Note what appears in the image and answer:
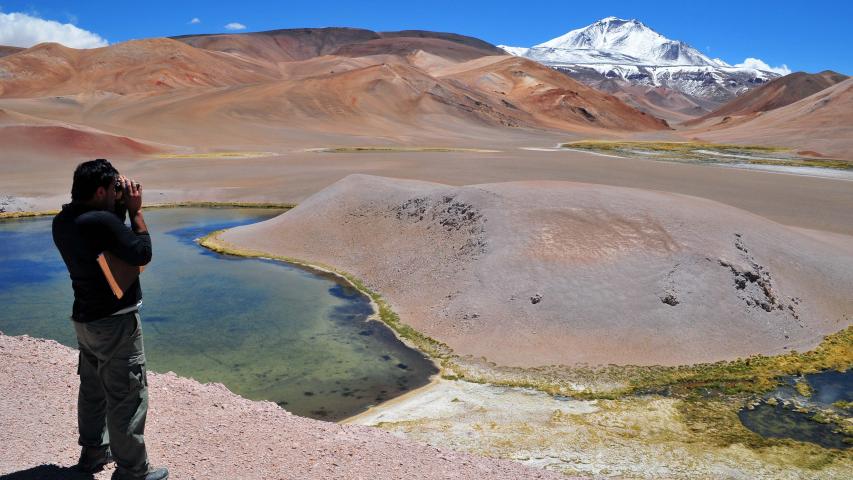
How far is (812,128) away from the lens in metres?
94.1

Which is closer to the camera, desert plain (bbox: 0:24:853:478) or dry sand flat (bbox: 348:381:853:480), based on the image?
dry sand flat (bbox: 348:381:853:480)

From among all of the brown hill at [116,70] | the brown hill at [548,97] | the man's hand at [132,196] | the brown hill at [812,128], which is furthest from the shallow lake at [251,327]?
the brown hill at [548,97]

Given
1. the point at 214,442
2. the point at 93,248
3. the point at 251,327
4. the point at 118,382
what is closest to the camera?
the point at 93,248

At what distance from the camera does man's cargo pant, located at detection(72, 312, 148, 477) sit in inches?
217

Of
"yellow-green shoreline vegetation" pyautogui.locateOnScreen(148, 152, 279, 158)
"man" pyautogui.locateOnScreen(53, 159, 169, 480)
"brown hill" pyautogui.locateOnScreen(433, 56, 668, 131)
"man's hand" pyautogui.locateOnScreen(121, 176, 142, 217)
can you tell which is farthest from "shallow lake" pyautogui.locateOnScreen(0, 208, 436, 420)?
"brown hill" pyautogui.locateOnScreen(433, 56, 668, 131)

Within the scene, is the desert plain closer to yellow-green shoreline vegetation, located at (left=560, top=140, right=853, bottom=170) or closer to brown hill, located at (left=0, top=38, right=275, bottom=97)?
yellow-green shoreline vegetation, located at (left=560, top=140, right=853, bottom=170)

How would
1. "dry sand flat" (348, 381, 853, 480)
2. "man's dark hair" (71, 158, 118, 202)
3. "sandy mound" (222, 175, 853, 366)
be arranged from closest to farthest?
"man's dark hair" (71, 158, 118, 202) < "dry sand flat" (348, 381, 853, 480) < "sandy mound" (222, 175, 853, 366)

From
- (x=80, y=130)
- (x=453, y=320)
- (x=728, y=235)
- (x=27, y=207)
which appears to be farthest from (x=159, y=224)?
(x=80, y=130)

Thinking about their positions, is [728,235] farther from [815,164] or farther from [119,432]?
[815,164]

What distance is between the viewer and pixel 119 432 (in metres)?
5.66

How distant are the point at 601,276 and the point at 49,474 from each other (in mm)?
12179

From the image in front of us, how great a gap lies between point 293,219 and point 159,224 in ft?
28.5

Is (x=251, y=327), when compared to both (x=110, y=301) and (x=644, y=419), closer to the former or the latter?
(x=644, y=419)

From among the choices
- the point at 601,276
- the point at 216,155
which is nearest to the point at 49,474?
the point at 601,276
